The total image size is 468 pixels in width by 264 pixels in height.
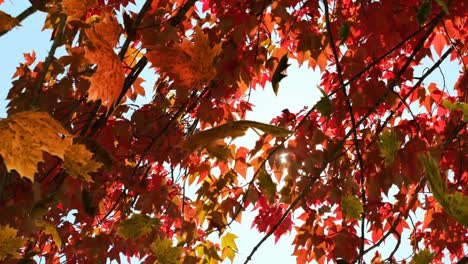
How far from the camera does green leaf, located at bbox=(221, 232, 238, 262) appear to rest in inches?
116

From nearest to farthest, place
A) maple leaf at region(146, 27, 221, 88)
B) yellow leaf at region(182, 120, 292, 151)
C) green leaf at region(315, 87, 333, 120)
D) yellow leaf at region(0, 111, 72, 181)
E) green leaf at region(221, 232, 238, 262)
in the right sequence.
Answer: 1. yellow leaf at region(0, 111, 72, 181)
2. yellow leaf at region(182, 120, 292, 151)
3. maple leaf at region(146, 27, 221, 88)
4. green leaf at region(315, 87, 333, 120)
5. green leaf at region(221, 232, 238, 262)

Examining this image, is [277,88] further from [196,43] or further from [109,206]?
[109,206]

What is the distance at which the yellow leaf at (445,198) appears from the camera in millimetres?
656

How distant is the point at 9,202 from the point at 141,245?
0.72 meters

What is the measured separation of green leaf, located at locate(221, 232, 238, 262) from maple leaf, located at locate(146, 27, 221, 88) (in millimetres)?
1611

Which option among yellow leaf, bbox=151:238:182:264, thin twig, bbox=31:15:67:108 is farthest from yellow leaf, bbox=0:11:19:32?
yellow leaf, bbox=151:238:182:264

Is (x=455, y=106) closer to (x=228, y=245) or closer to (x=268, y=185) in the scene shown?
(x=268, y=185)

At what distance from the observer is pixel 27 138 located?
2.85 feet

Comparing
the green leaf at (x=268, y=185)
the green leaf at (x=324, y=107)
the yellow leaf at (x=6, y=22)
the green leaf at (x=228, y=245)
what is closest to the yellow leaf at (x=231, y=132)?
the yellow leaf at (x=6, y=22)

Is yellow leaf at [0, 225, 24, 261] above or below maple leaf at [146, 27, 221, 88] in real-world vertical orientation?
below

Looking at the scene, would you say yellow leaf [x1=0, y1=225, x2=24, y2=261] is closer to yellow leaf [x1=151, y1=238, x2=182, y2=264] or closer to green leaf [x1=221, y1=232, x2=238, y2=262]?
yellow leaf [x1=151, y1=238, x2=182, y2=264]

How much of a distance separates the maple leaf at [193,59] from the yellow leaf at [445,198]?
2.52ft

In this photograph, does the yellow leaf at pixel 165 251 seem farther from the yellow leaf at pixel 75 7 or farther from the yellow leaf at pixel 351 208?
the yellow leaf at pixel 75 7

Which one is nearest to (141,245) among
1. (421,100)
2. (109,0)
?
(109,0)
